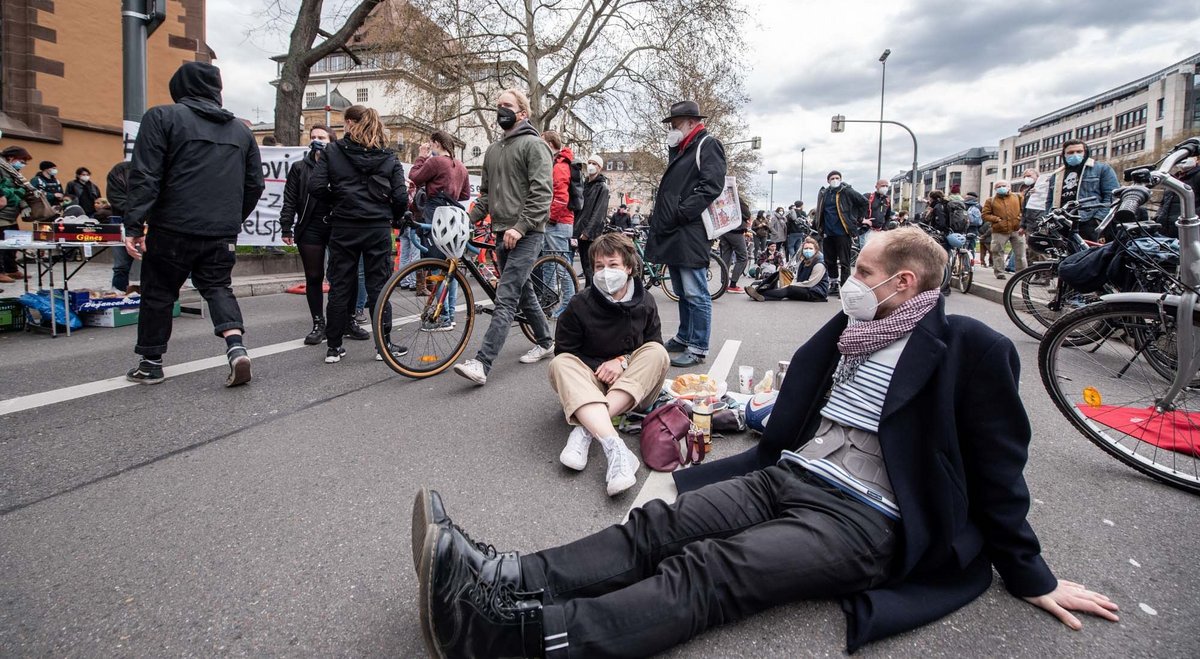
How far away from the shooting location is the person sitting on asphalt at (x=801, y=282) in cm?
1025

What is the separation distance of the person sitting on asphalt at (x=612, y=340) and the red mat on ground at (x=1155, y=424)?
86.1 inches

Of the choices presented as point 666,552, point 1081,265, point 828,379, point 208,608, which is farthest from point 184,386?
point 1081,265

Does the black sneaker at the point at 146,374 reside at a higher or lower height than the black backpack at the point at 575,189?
lower

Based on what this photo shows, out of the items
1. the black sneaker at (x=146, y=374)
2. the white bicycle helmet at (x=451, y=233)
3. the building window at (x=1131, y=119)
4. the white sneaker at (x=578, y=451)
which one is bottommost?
the white sneaker at (x=578, y=451)

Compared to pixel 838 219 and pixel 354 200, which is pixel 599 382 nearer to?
pixel 354 200

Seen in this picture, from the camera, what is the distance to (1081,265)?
451 centimetres

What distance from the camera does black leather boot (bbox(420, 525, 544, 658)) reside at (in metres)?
1.53

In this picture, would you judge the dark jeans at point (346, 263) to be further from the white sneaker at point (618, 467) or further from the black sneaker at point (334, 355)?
the white sneaker at point (618, 467)

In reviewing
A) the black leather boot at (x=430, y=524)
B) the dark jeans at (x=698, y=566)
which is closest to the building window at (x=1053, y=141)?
the dark jeans at (x=698, y=566)

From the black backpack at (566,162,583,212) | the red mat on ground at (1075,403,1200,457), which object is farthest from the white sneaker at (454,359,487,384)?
the black backpack at (566,162,583,212)

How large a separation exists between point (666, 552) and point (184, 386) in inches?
152

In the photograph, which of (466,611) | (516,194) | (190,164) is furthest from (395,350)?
(466,611)

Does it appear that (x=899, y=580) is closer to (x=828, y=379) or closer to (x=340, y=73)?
(x=828, y=379)

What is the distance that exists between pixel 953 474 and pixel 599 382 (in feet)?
6.07
